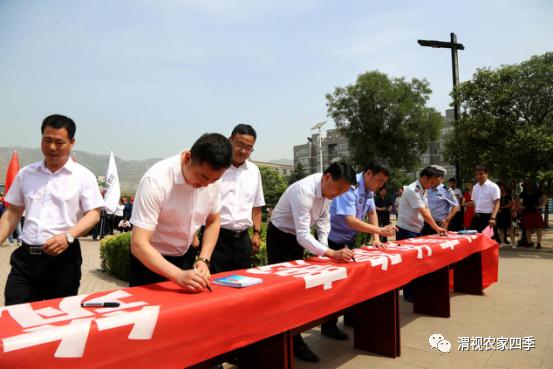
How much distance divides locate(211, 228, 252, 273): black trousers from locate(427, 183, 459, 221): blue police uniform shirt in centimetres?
345

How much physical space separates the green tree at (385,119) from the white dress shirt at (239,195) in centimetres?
2149

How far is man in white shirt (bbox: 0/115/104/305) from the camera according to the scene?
7.44 feet

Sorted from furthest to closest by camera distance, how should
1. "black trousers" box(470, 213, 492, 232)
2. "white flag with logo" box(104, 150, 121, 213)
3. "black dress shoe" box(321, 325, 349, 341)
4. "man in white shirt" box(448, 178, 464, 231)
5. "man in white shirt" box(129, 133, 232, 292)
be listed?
"white flag with logo" box(104, 150, 121, 213) → "man in white shirt" box(448, 178, 464, 231) → "black trousers" box(470, 213, 492, 232) → "black dress shoe" box(321, 325, 349, 341) → "man in white shirt" box(129, 133, 232, 292)

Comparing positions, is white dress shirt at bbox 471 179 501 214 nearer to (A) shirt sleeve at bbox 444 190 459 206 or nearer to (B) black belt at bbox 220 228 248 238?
(A) shirt sleeve at bbox 444 190 459 206

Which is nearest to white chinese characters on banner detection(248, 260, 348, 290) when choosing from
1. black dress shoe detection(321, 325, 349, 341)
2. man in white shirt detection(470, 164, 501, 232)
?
black dress shoe detection(321, 325, 349, 341)

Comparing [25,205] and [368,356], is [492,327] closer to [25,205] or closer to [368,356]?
[368,356]

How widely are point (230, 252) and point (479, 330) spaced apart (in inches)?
95.8

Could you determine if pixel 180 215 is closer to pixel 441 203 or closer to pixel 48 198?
pixel 48 198

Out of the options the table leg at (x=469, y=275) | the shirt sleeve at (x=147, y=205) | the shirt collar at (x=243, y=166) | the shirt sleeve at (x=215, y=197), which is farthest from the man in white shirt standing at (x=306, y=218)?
the table leg at (x=469, y=275)

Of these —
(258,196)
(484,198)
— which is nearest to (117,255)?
(258,196)

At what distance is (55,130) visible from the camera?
228 centimetres

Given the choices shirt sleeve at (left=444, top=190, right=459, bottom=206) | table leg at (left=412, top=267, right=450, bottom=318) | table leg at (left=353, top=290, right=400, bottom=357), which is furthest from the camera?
shirt sleeve at (left=444, top=190, right=459, bottom=206)

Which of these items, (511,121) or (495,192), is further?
(511,121)

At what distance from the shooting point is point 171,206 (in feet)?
6.75
